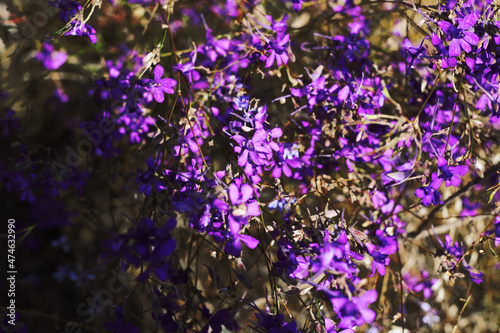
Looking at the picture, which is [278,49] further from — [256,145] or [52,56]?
[52,56]

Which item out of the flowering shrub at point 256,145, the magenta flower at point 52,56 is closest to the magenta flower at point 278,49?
the flowering shrub at point 256,145

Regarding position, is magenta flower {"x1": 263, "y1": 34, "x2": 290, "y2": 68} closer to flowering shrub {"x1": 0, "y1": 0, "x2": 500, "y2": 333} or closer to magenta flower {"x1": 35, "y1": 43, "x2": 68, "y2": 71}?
flowering shrub {"x1": 0, "y1": 0, "x2": 500, "y2": 333}

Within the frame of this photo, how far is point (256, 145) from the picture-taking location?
0.68m

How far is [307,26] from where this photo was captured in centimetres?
122

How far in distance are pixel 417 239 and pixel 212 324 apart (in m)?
0.94

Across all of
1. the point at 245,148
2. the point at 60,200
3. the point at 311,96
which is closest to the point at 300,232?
the point at 245,148

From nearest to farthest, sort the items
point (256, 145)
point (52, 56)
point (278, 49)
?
point (256, 145) < point (278, 49) < point (52, 56)

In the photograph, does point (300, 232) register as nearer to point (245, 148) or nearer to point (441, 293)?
point (245, 148)

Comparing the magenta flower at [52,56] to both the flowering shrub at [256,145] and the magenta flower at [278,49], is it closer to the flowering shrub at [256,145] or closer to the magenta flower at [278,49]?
the flowering shrub at [256,145]

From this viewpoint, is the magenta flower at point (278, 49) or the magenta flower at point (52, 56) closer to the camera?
the magenta flower at point (278, 49)

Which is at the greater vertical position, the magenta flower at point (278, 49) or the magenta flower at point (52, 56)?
the magenta flower at point (278, 49)

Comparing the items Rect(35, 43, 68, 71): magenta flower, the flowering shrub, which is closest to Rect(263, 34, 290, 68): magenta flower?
the flowering shrub

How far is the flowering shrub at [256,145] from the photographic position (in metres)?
0.75

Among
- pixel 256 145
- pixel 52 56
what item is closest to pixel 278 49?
pixel 256 145
